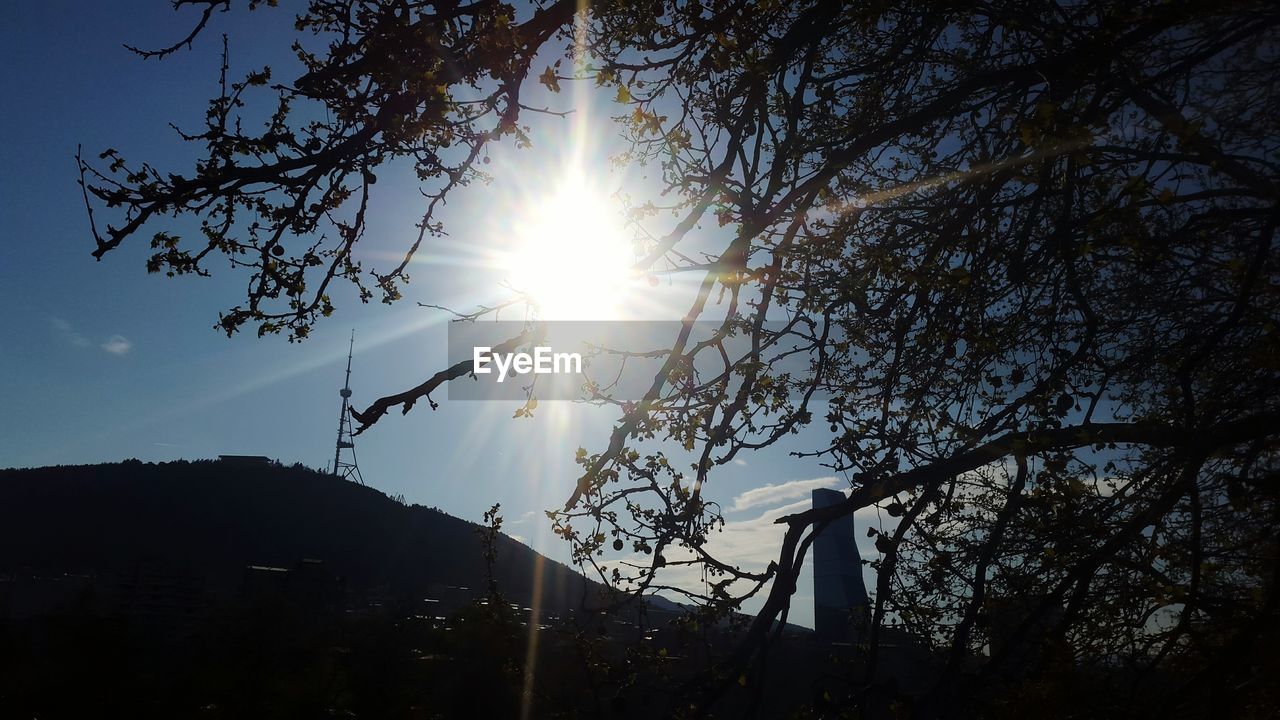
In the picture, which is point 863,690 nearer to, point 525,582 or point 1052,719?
point 1052,719

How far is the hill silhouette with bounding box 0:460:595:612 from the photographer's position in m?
77.5

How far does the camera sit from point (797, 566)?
4.58 m

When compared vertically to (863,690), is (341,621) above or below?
below

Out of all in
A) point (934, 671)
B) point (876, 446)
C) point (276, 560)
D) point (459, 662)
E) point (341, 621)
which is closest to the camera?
point (876, 446)

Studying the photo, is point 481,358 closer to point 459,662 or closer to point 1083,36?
point 1083,36

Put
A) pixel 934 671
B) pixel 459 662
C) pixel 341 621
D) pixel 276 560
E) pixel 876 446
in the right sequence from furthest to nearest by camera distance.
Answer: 1. pixel 276 560
2. pixel 341 621
3. pixel 459 662
4. pixel 934 671
5. pixel 876 446

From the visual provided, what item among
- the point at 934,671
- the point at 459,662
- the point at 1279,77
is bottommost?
the point at 459,662

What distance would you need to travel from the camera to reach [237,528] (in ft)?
284

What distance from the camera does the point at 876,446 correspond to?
4.76 meters

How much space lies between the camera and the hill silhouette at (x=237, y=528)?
77500 millimetres

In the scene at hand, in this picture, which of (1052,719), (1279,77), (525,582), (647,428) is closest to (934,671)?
(1052,719)

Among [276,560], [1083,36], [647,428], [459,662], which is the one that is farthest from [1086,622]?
[276,560]

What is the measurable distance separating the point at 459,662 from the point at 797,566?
97.7ft

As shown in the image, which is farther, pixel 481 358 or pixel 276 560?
pixel 276 560
